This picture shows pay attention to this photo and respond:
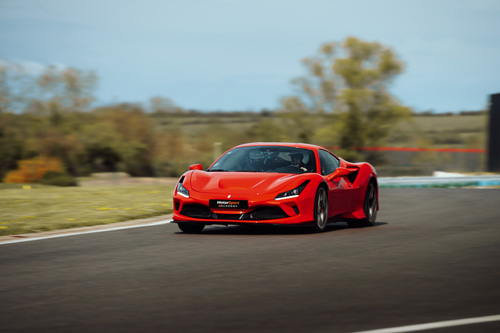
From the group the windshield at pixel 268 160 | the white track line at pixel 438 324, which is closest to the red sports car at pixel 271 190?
the windshield at pixel 268 160

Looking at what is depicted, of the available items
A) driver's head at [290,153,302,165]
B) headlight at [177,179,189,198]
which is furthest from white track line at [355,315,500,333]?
driver's head at [290,153,302,165]

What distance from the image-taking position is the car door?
1160cm

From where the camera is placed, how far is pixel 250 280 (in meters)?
7.08

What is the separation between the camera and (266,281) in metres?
7.02

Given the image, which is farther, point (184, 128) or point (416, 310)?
point (184, 128)

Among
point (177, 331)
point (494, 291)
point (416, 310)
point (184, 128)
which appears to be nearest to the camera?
point (177, 331)

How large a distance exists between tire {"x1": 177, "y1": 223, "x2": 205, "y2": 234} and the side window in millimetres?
1908

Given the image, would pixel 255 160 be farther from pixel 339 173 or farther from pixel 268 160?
pixel 339 173

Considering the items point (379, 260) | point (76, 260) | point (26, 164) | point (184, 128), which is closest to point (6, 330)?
point (76, 260)

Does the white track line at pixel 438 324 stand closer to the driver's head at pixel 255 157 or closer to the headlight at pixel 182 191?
the headlight at pixel 182 191

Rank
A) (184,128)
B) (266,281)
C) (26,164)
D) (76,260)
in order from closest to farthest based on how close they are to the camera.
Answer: (266,281) → (76,260) → (26,164) → (184,128)

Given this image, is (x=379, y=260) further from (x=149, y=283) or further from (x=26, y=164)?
(x=26, y=164)

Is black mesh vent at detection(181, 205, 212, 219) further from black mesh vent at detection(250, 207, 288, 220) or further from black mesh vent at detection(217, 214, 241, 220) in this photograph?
black mesh vent at detection(250, 207, 288, 220)

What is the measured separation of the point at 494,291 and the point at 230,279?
2.20 meters
